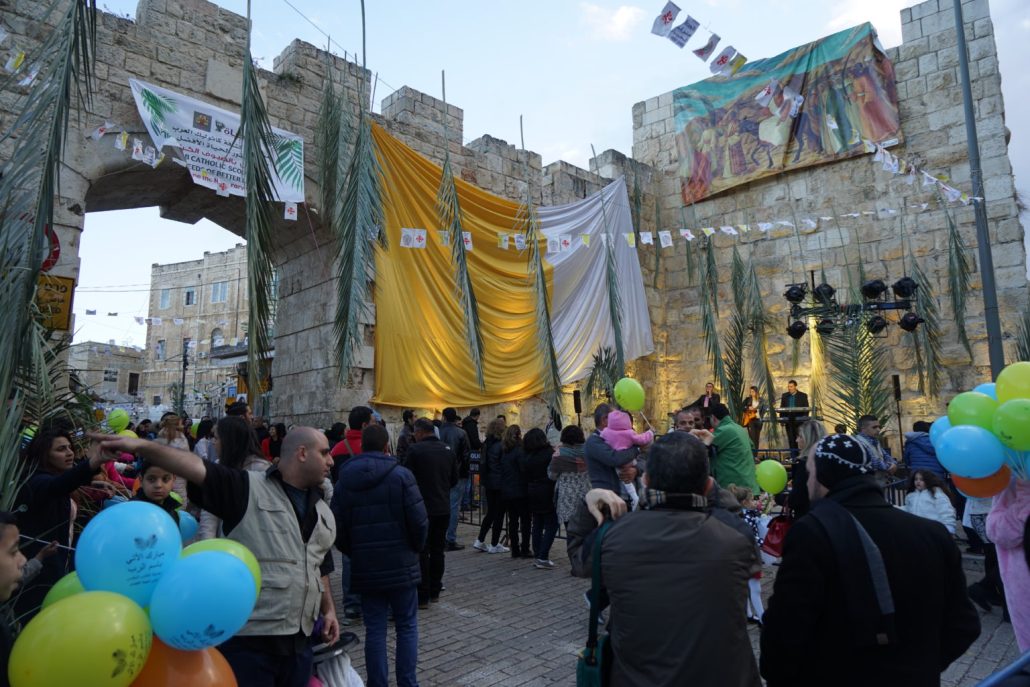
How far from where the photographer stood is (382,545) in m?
3.36

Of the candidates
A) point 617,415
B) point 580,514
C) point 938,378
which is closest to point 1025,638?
point 580,514

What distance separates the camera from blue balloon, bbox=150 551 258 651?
1528 millimetres

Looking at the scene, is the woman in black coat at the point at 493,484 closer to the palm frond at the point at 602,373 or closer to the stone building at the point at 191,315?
the palm frond at the point at 602,373

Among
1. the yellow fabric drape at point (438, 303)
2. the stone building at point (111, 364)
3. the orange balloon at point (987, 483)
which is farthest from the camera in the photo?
the stone building at point (111, 364)

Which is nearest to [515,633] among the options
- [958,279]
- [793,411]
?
[793,411]

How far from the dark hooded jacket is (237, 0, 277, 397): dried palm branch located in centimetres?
78

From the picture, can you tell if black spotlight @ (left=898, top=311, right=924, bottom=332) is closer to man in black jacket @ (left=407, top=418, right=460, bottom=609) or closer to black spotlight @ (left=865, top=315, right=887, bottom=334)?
black spotlight @ (left=865, top=315, right=887, bottom=334)

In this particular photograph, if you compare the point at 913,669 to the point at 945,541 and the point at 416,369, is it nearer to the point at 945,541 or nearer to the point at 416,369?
the point at 945,541

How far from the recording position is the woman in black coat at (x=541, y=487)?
6293 mm

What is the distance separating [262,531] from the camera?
87.7 inches

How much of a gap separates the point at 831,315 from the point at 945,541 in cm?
1100

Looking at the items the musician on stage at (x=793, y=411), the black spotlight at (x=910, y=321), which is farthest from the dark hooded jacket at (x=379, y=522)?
the black spotlight at (x=910, y=321)

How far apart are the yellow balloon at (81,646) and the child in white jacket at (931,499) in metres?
5.96

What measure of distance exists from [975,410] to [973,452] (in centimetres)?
35
